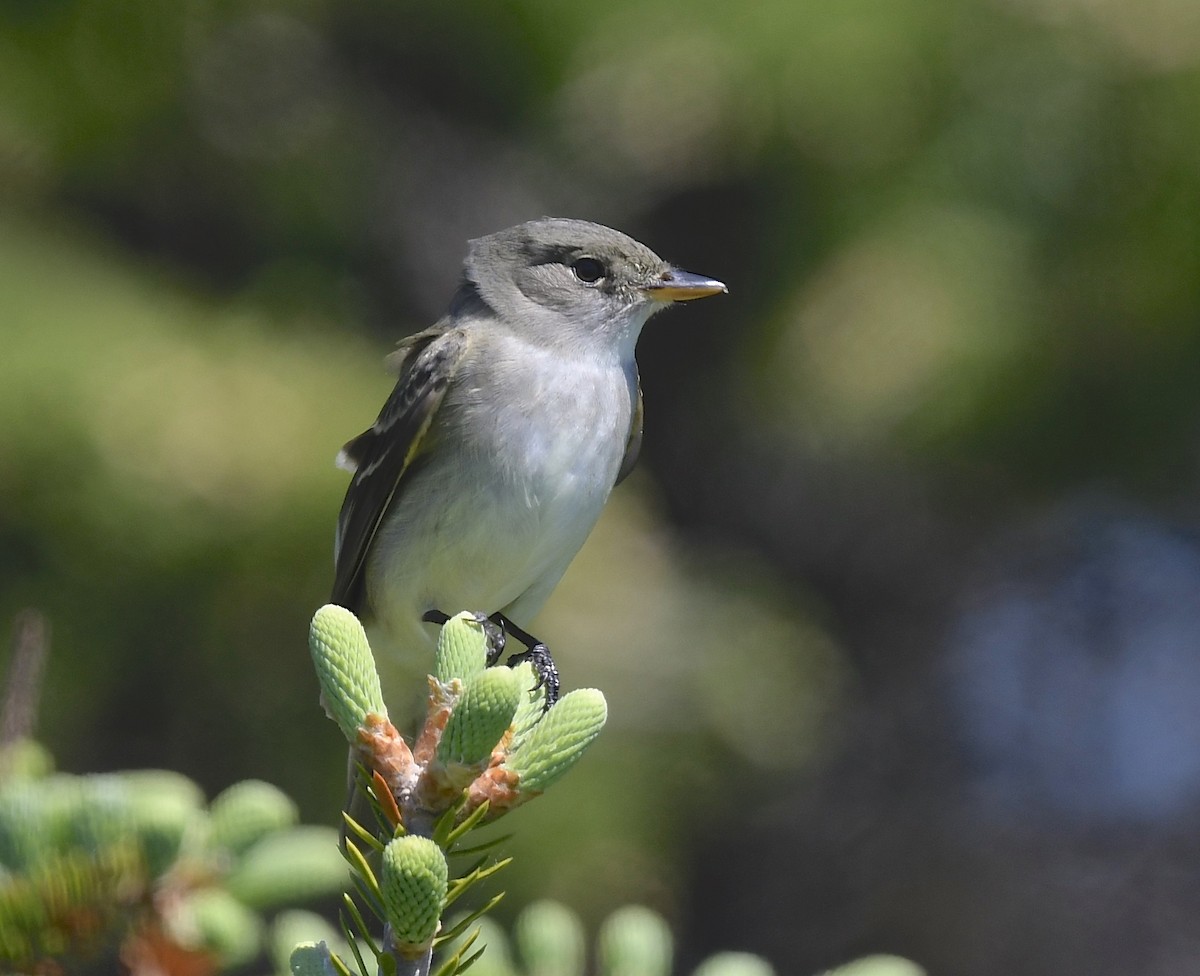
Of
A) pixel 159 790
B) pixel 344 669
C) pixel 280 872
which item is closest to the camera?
pixel 344 669

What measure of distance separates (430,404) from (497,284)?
44 cm

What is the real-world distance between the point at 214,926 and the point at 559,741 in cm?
45

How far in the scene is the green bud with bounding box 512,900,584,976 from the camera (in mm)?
1665

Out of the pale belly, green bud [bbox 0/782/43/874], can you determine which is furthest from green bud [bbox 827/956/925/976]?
the pale belly

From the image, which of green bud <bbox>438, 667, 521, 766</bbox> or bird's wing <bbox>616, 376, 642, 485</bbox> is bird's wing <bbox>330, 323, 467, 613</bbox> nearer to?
bird's wing <bbox>616, 376, 642, 485</bbox>

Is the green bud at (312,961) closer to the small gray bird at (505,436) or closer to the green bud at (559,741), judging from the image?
the green bud at (559,741)

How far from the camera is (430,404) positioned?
114 inches

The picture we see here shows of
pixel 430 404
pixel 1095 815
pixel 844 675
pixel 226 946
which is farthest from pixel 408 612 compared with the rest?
pixel 1095 815

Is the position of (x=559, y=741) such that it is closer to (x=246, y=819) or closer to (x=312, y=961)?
(x=312, y=961)

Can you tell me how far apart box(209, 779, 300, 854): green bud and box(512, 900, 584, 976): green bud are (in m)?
0.32

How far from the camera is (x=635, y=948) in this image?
1.64m

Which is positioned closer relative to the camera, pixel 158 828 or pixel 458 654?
pixel 158 828

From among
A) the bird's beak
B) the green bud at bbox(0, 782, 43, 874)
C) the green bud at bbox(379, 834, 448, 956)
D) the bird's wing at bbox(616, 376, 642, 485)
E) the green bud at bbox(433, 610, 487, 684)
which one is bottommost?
the green bud at bbox(379, 834, 448, 956)

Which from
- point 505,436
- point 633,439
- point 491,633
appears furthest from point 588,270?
point 491,633
